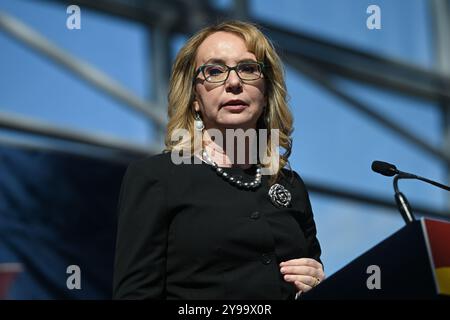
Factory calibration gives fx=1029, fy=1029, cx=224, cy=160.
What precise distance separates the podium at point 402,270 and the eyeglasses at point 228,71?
571 millimetres

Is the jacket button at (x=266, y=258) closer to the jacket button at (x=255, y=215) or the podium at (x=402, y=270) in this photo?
the jacket button at (x=255, y=215)

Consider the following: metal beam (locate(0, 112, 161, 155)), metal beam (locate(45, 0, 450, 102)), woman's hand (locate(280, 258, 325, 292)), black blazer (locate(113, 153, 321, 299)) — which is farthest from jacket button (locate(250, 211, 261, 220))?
metal beam (locate(45, 0, 450, 102))

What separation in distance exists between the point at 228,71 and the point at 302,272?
1.52ft

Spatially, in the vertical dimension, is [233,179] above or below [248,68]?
below

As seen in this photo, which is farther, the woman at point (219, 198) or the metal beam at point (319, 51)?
the metal beam at point (319, 51)

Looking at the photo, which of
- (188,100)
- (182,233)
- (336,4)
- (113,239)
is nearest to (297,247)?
(182,233)

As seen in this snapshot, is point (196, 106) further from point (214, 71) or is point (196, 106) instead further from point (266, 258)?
point (266, 258)

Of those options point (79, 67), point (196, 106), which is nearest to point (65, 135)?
point (79, 67)

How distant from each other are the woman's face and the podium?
507 millimetres

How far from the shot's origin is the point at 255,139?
2256 mm

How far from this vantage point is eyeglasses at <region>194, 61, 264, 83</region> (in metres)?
2.21

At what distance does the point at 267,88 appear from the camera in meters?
2.33

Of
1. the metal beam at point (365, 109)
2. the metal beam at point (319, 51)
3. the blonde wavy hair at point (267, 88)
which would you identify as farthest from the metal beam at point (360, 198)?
the blonde wavy hair at point (267, 88)

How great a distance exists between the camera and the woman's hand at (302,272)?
81.0 inches
